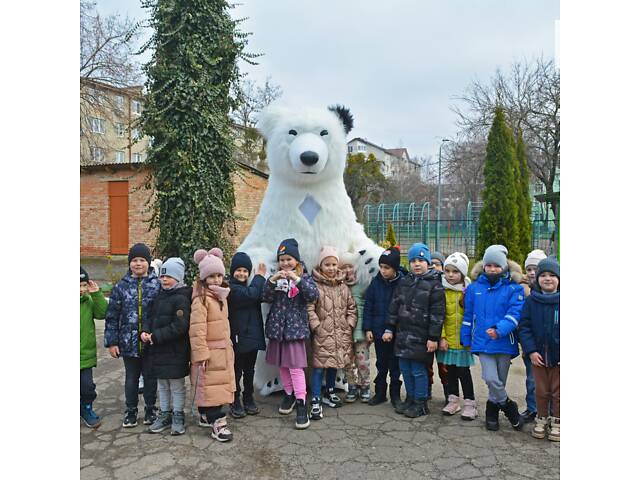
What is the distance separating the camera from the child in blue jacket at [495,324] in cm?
338

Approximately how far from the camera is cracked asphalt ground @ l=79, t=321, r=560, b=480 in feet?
9.65

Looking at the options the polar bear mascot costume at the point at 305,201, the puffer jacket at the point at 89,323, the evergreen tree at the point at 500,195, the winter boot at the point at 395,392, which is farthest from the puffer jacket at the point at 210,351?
the evergreen tree at the point at 500,195

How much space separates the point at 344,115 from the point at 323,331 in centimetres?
177

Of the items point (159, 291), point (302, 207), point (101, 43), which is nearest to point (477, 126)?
point (101, 43)

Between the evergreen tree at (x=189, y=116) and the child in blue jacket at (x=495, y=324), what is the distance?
163 inches

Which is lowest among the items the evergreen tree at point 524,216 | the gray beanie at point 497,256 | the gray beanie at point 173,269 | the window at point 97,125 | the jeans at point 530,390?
the jeans at point 530,390

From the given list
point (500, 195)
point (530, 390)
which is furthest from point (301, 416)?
point (500, 195)

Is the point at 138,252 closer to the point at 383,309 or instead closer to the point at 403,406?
the point at 383,309

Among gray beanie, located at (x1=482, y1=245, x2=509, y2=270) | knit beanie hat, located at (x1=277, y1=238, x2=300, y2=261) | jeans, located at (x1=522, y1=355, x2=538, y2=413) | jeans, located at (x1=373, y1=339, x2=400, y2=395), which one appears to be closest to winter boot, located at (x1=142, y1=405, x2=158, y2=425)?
knit beanie hat, located at (x1=277, y1=238, x2=300, y2=261)

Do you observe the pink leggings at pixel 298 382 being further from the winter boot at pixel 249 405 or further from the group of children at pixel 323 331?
the winter boot at pixel 249 405

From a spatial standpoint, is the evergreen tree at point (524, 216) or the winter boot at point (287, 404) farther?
the evergreen tree at point (524, 216)

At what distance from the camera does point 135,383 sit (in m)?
3.59

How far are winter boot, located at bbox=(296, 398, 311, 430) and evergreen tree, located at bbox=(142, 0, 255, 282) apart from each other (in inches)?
142

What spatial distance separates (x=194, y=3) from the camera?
6254mm
